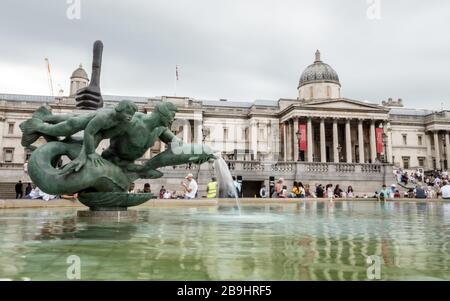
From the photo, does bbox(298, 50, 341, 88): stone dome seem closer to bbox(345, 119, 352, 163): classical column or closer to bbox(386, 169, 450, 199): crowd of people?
bbox(345, 119, 352, 163): classical column

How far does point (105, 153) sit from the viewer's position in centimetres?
720

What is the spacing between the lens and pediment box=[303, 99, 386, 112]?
59.3m

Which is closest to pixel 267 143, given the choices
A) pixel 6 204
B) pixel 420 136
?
pixel 420 136

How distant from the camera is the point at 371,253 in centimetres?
348

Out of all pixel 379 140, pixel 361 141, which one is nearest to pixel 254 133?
pixel 361 141

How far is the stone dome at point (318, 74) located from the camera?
6588 centimetres

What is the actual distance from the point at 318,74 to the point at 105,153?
6332 cm

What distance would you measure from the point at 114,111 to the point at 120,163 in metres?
1.29

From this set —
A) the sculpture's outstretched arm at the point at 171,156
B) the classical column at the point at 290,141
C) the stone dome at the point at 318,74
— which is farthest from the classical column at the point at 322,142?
the sculpture's outstretched arm at the point at 171,156

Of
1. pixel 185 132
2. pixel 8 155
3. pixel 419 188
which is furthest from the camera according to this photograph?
pixel 8 155

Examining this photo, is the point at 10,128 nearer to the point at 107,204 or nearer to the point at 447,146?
the point at 107,204

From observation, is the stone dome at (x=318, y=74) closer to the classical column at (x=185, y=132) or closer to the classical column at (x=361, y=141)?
the classical column at (x=361, y=141)

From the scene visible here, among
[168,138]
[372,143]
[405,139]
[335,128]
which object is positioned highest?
[335,128]
